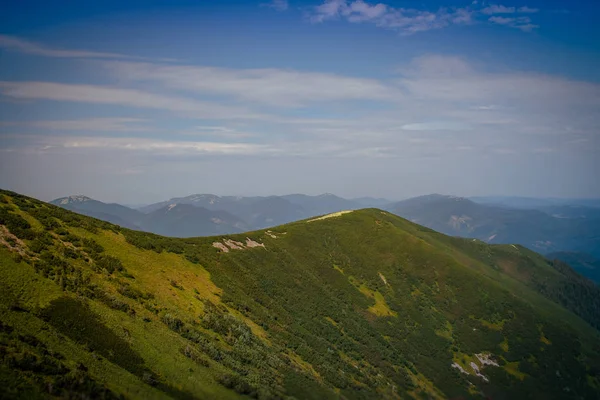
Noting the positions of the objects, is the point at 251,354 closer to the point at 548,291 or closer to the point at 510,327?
the point at 510,327

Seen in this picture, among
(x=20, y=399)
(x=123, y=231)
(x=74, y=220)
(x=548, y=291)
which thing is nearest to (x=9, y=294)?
(x=20, y=399)

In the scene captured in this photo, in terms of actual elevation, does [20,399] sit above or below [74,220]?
below

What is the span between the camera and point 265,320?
60.0m

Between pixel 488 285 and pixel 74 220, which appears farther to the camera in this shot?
pixel 488 285

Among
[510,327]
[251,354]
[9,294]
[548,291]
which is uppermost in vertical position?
[9,294]

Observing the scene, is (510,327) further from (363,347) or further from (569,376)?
(363,347)

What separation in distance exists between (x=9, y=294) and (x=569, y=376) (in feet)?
402

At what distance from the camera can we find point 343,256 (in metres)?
116

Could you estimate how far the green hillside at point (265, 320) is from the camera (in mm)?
29172

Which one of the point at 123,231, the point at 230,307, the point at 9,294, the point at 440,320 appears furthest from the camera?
the point at 440,320

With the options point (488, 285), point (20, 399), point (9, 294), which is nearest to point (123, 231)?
point (9, 294)

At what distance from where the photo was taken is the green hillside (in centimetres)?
2917

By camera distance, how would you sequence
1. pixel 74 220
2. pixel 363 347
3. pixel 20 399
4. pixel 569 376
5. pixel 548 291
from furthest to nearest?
pixel 548 291 < pixel 569 376 < pixel 363 347 < pixel 74 220 < pixel 20 399

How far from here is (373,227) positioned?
140000 mm
